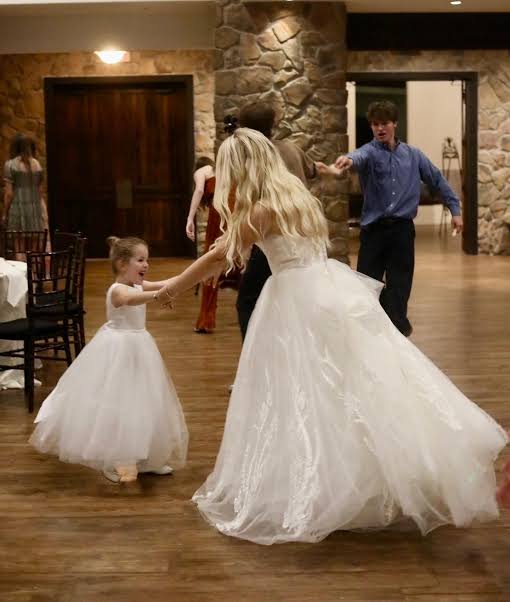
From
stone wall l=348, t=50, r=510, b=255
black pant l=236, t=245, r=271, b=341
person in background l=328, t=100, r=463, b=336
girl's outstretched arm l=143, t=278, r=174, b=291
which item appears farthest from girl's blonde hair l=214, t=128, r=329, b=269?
stone wall l=348, t=50, r=510, b=255

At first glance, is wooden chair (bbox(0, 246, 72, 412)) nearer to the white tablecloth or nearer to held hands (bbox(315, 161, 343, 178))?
the white tablecloth

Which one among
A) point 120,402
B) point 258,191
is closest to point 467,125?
point 120,402

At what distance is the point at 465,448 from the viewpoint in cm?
335

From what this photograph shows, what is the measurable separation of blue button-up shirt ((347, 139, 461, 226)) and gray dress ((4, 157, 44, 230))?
499 cm

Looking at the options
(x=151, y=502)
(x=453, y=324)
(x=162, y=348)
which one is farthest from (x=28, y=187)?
(x=151, y=502)

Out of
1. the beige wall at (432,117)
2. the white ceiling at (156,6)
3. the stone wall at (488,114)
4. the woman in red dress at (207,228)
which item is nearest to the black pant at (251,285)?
the woman in red dress at (207,228)

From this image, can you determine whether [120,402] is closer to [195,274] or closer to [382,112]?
[195,274]

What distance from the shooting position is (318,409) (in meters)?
3.43

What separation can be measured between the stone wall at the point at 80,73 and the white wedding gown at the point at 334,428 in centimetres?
961

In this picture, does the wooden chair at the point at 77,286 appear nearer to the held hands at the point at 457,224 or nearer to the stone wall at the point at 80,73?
the held hands at the point at 457,224

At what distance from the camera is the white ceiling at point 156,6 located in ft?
34.4

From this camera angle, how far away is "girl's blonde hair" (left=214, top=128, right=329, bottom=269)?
3.47m

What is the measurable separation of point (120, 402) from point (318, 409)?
0.91 m

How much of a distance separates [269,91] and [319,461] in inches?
293
